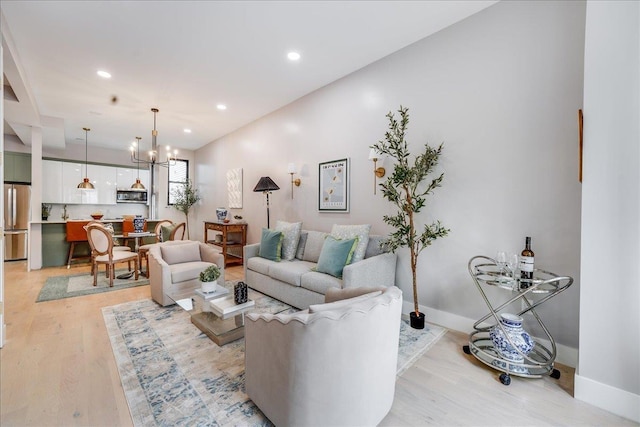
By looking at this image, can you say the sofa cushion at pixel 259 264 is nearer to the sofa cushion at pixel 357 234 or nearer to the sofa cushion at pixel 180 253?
the sofa cushion at pixel 180 253

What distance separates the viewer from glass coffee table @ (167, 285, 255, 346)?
2.35 metres

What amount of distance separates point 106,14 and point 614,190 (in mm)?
4305

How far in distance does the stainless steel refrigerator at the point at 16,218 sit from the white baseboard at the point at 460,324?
26.3ft

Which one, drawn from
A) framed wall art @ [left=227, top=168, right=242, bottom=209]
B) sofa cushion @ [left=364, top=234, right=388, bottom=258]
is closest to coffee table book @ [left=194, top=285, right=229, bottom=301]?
sofa cushion @ [left=364, top=234, right=388, bottom=258]

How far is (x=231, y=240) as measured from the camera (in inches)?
234

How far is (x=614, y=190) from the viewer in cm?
161

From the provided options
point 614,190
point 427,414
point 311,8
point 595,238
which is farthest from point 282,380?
point 311,8

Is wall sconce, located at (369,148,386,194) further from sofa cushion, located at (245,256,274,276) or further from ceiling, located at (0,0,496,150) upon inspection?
sofa cushion, located at (245,256,274,276)

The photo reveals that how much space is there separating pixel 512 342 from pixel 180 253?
3893mm

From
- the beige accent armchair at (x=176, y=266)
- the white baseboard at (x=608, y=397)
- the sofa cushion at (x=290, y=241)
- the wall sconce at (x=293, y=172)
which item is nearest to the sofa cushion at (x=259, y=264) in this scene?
the sofa cushion at (x=290, y=241)

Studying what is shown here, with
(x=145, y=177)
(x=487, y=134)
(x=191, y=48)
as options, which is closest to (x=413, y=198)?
(x=487, y=134)

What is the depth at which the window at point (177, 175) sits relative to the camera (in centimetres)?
753

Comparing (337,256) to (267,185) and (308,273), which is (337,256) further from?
(267,185)

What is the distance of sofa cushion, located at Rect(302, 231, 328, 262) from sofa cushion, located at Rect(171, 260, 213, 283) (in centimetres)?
141
